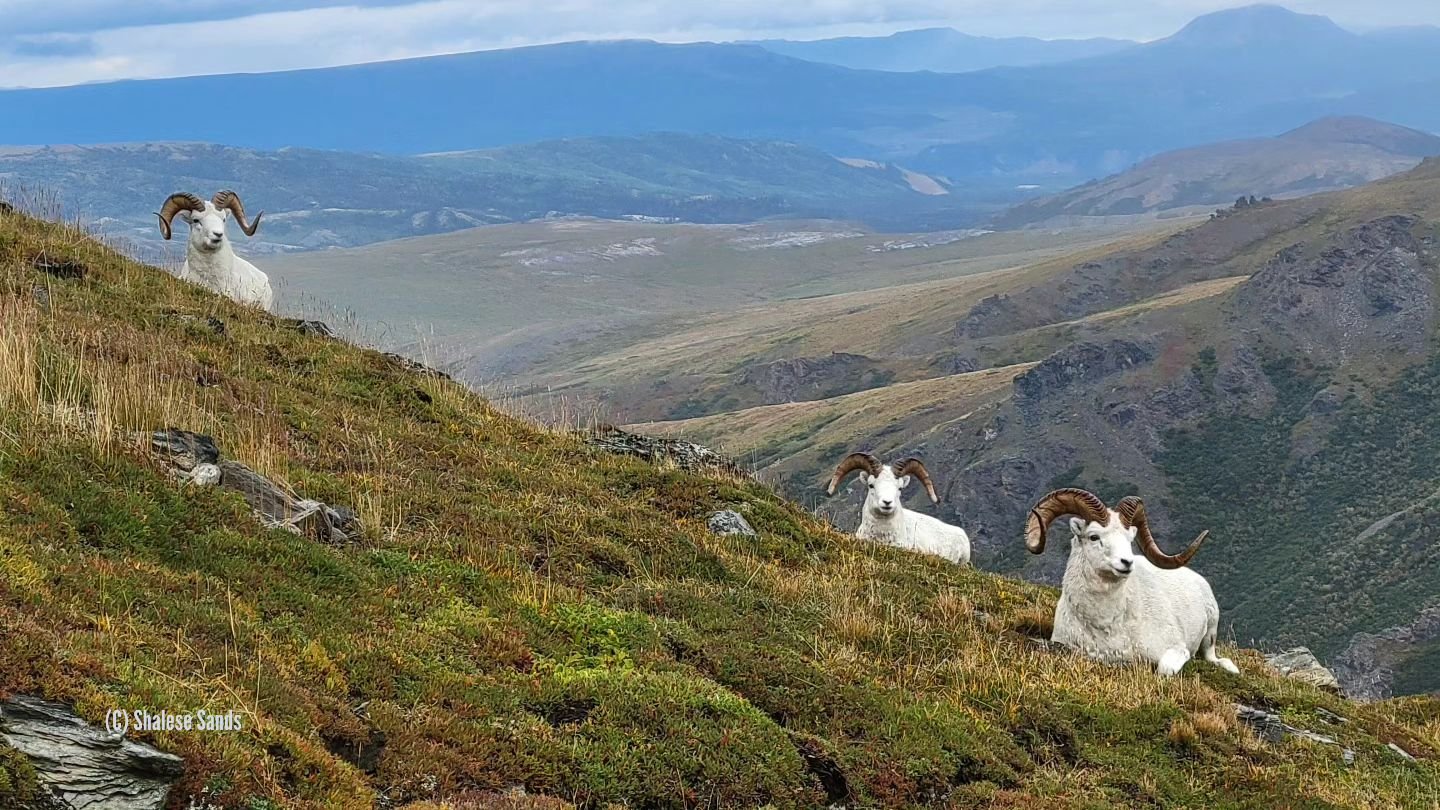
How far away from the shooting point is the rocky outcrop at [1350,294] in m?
158

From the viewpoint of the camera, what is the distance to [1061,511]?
14734mm

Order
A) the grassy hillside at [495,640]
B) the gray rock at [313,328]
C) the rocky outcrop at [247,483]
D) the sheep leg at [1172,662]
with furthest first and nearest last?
the gray rock at [313,328], the sheep leg at [1172,662], the rocky outcrop at [247,483], the grassy hillside at [495,640]

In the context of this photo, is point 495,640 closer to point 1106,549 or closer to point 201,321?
point 1106,549

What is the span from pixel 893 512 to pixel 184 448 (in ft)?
44.8

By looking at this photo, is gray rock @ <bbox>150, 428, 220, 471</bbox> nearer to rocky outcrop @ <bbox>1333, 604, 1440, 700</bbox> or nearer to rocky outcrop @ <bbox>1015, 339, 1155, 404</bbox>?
rocky outcrop @ <bbox>1333, 604, 1440, 700</bbox>

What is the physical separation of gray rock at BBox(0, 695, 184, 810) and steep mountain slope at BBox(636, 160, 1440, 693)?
89383mm

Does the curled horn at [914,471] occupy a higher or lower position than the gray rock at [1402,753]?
higher

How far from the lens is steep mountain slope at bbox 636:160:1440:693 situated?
101 meters

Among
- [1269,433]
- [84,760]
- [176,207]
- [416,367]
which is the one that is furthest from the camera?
[1269,433]

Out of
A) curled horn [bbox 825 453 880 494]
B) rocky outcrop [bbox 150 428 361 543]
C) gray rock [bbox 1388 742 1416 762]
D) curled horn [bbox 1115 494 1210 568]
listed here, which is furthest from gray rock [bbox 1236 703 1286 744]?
curled horn [bbox 825 453 880 494]

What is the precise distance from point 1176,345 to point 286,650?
171189 mm

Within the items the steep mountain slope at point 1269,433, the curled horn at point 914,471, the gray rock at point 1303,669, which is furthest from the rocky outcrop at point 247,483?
the steep mountain slope at point 1269,433

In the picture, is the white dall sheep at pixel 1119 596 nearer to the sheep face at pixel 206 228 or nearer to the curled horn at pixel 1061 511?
the curled horn at pixel 1061 511

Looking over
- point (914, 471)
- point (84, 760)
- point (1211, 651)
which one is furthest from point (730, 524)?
point (84, 760)
